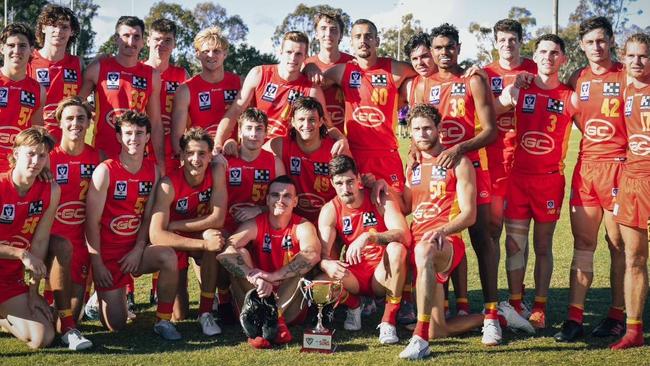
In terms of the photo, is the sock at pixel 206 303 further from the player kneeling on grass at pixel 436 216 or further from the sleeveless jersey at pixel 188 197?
the player kneeling on grass at pixel 436 216

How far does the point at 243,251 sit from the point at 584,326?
9.55ft

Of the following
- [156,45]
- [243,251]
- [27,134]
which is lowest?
[243,251]

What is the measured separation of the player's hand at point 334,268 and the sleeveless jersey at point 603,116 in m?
2.25

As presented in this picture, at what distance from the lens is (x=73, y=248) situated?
18.7ft

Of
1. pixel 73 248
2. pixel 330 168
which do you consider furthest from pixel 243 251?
pixel 73 248

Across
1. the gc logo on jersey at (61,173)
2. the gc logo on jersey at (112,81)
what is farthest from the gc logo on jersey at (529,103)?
the gc logo on jersey at (61,173)

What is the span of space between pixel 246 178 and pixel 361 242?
1323mm

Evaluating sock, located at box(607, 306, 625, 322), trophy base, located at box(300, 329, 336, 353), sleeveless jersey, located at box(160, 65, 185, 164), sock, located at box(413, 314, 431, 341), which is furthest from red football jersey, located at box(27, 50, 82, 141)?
sock, located at box(607, 306, 625, 322)

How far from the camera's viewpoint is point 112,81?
652 centimetres

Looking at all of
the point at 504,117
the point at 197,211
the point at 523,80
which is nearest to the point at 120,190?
the point at 197,211

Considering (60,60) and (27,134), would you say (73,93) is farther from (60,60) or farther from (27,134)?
(27,134)

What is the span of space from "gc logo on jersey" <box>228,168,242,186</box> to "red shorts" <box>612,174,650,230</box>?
3119 millimetres

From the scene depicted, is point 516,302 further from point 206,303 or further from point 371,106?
point 206,303

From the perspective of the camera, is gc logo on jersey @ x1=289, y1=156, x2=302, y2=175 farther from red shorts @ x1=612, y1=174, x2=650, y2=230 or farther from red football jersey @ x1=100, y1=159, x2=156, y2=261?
red shorts @ x1=612, y1=174, x2=650, y2=230
